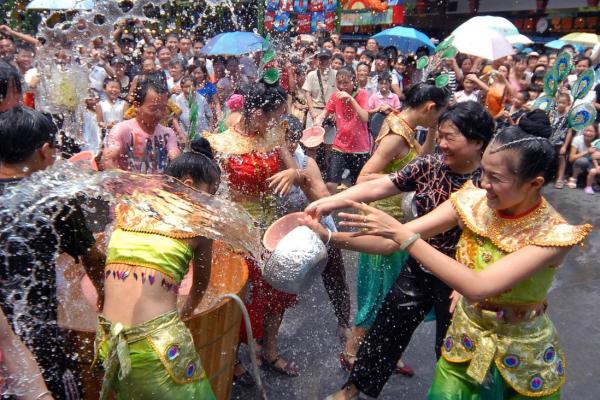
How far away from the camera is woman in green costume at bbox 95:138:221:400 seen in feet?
6.26

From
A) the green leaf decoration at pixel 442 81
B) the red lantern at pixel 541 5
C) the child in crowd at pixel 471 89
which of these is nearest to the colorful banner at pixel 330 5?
the child in crowd at pixel 471 89

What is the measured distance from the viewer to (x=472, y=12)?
53.5 feet

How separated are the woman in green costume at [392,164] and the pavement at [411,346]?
146 millimetres

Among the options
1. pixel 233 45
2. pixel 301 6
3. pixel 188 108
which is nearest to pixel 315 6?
pixel 301 6

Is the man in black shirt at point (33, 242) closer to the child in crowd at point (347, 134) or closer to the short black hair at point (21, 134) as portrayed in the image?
the short black hair at point (21, 134)

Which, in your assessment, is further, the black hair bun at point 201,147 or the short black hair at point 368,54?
the short black hair at point 368,54

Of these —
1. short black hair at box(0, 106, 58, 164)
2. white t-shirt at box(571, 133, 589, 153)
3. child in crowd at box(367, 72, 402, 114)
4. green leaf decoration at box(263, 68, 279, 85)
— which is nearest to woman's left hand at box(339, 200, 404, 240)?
short black hair at box(0, 106, 58, 164)

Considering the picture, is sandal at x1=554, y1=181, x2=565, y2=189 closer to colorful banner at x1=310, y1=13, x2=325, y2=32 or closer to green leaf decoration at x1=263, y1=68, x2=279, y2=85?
green leaf decoration at x1=263, y1=68, x2=279, y2=85

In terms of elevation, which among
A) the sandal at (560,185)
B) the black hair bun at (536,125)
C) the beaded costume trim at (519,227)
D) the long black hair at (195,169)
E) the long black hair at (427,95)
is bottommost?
the sandal at (560,185)

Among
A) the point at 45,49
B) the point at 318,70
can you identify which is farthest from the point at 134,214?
the point at 318,70

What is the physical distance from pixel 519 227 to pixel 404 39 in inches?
361

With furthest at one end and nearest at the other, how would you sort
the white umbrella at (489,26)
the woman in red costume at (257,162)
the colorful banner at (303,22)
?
the colorful banner at (303,22)
the white umbrella at (489,26)
the woman in red costume at (257,162)

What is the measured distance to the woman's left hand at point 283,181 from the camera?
2.97 meters

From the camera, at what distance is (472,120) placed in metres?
2.62
